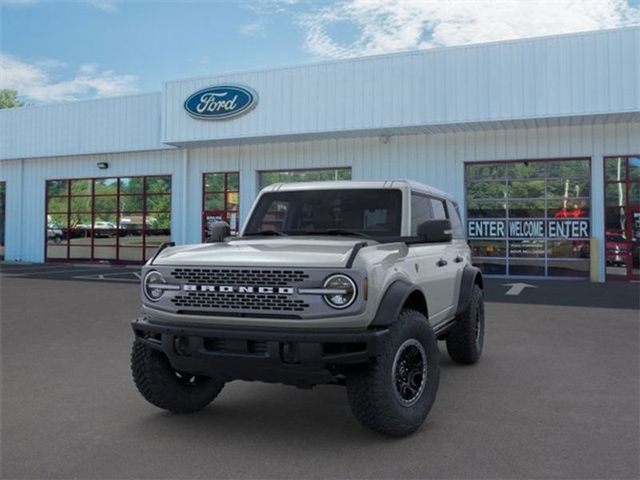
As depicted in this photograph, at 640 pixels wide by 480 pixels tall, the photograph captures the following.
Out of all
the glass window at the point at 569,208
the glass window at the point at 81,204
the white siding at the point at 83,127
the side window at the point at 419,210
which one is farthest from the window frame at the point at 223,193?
the side window at the point at 419,210

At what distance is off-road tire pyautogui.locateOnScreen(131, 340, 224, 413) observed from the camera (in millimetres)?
4312

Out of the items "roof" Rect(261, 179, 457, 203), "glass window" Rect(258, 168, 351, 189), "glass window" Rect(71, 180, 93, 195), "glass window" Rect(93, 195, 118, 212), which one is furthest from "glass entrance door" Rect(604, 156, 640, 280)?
"glass window" Rect(71, 180, 93, 195)

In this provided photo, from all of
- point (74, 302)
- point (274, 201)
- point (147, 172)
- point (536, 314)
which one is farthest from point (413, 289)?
point (147, 172)

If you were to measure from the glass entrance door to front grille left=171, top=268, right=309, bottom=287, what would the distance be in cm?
1514

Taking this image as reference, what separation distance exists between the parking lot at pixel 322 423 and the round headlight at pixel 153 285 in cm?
99

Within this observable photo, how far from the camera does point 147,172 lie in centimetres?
2255

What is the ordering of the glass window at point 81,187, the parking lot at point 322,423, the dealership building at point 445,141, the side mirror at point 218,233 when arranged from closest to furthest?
the parking lot at point 322,423 → the side mirror at point 218,233 → the dealership building at point 445,141 → the glass window at point 81,187

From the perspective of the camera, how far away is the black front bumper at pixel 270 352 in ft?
11.7

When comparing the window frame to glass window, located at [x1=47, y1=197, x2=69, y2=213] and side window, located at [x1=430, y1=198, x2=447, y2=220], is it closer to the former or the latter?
glass window, located at [x1=47, y1=197, x2=69, y2=213]

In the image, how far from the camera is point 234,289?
3834 millimetres

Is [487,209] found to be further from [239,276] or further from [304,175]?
[239,276]

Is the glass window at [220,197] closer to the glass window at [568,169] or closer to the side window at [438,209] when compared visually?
the glass window at [568,169]

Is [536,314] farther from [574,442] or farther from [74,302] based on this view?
[74,302]

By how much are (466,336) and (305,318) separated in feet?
9.71
